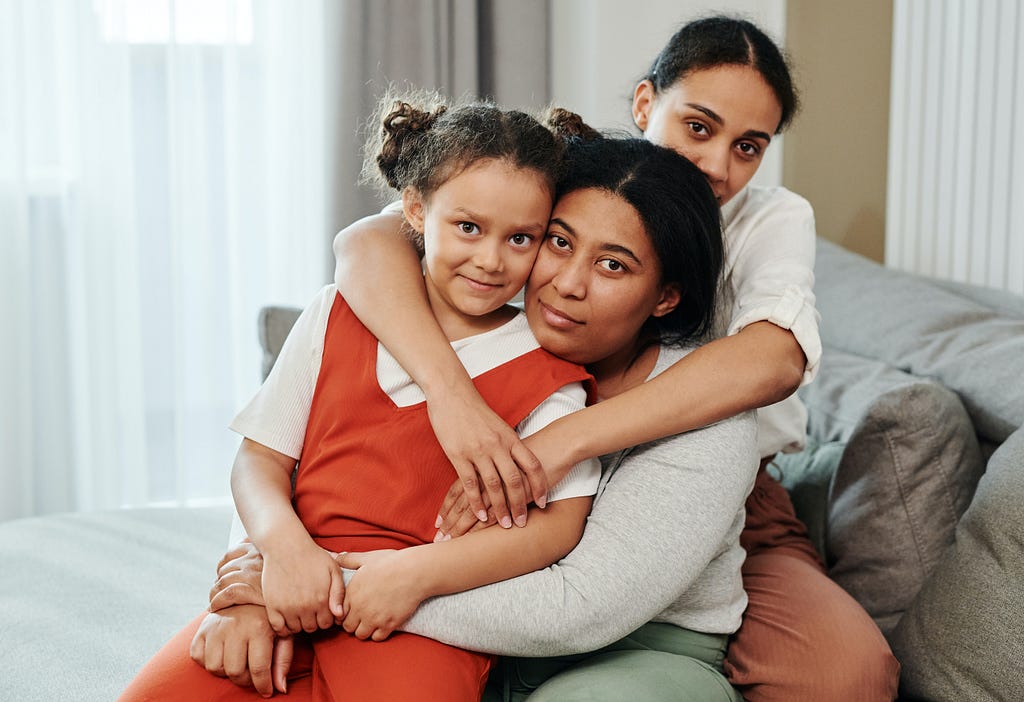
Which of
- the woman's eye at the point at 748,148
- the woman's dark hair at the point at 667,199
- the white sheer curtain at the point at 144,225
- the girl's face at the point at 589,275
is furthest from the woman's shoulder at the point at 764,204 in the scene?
the white sheer curtain at the point at 144,225

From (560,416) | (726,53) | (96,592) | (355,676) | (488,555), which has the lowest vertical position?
(96,592)

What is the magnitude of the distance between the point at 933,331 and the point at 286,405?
3.93 ft

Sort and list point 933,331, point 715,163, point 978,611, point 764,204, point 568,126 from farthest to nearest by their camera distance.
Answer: point 933,331
point 764,204
point 715,163
point 568,126
point 978,611

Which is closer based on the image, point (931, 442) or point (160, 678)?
point (160, 678)

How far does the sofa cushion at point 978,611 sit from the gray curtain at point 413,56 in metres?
1.88

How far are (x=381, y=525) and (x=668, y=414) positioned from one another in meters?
0.36

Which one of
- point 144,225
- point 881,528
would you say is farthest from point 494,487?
point 144,225

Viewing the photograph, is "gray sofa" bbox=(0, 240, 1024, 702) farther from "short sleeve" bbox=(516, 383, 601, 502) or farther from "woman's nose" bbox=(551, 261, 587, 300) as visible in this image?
"woman's nose" bbox=(551, 261, 587, 300)

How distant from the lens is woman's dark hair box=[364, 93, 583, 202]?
1.21 m

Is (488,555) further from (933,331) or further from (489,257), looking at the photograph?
(933,331)

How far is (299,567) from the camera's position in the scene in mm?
1083

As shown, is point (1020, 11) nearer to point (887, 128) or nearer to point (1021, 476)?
point (887, 128)

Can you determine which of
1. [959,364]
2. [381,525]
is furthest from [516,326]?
[959,364]

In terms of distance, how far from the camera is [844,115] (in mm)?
2791
